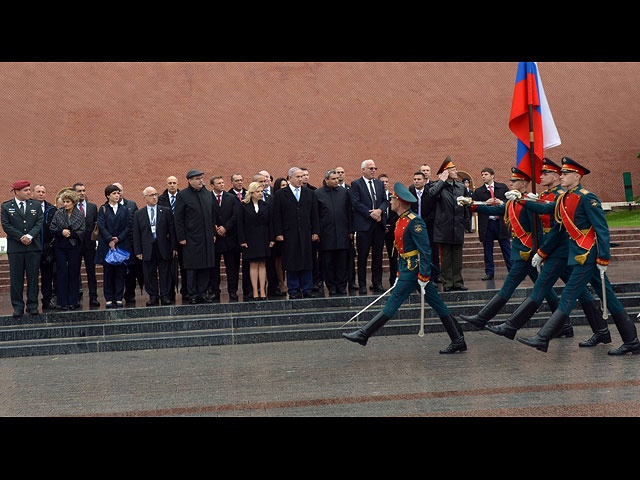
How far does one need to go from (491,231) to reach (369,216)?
2164mm

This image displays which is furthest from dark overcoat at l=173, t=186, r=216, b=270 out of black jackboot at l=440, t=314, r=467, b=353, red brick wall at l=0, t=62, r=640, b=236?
red brick wall at l=0, t=62, r=640, b=236

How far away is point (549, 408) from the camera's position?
4.77 meters

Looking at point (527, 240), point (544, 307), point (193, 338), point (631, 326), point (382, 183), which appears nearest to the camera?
point (631, 326)

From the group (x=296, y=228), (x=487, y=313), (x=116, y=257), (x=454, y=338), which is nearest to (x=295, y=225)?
(x=296, y=228)

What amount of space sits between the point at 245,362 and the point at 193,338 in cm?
130

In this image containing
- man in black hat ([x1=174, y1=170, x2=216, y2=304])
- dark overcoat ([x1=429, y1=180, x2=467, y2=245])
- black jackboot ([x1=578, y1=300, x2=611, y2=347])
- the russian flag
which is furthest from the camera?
dark overcoat ([x1=429, y1=180, x2=467, y2=245])

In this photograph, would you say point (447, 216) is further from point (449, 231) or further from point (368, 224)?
point (368, 224)

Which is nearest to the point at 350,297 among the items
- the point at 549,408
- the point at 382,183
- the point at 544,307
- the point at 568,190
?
the point at 382,183

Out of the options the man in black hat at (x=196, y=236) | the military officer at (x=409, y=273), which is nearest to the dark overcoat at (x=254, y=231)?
the man in black hat at (x=196, y=236)

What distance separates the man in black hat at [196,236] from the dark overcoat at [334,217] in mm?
1501

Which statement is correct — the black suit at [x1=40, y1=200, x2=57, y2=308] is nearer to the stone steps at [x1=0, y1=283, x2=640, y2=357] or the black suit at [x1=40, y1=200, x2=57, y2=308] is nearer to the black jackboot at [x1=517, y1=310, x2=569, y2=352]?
the stone steps at [x1=0, y1=283, x2=640, y2=357]

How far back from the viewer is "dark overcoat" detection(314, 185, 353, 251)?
9594 mm

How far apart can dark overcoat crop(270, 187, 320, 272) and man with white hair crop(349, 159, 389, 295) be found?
0.60 metres

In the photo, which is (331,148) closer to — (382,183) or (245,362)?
(382,183)
